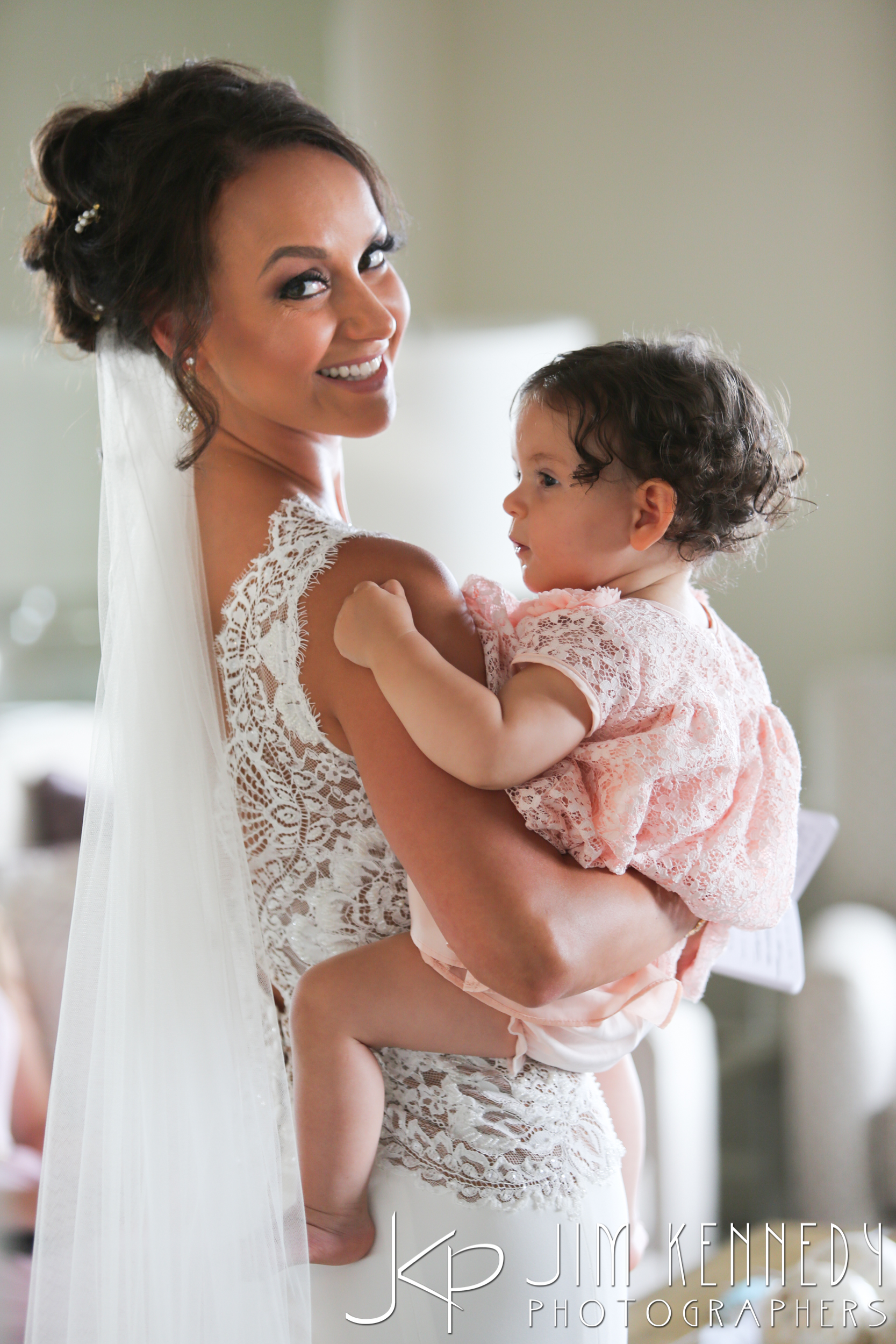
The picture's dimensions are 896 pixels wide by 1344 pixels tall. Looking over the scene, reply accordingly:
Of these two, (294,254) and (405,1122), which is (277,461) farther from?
(405,1122)

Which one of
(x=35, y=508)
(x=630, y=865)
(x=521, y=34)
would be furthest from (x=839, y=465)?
(x=630, y=865)

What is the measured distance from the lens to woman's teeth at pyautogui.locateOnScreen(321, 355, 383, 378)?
1.10 meters

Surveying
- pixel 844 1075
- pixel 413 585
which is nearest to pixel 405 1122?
pixel 413 585

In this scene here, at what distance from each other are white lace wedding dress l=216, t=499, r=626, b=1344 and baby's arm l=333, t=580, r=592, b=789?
0.08 meters

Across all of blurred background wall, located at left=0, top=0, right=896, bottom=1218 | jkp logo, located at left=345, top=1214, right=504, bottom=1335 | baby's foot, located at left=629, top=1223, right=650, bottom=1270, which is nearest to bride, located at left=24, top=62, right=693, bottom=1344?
jkp logo, located at left=345, top=1214, right=504, bottom=1335

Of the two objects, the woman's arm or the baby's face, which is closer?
the woman's arm

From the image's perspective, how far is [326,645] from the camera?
0.96m

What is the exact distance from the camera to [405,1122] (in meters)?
1.04

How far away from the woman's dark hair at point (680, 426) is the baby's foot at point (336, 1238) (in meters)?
0.69

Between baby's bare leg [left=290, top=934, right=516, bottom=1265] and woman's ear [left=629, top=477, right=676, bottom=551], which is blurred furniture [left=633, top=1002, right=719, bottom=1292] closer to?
baby's bare leg [left=290, top=934, right=516, bottom=1265]

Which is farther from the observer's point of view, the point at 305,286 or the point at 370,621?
the point at 305,286

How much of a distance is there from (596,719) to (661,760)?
7 centimetres

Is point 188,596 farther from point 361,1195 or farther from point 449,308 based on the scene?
point 449,308

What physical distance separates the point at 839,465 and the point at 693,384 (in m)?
2.31
